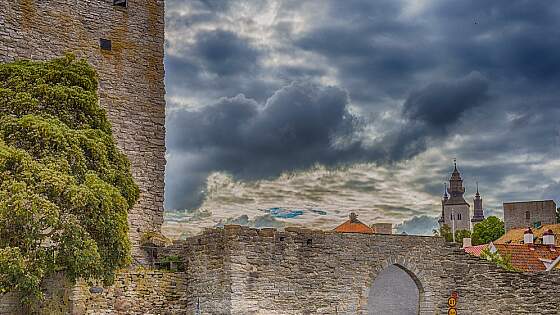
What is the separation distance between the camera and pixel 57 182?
15281mm

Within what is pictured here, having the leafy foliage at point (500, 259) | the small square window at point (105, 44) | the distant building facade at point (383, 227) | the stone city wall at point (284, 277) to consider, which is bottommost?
the stone city wall at point (284, 277)

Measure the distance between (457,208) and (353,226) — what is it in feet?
286

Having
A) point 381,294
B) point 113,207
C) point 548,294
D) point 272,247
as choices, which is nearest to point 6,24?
point 113,207

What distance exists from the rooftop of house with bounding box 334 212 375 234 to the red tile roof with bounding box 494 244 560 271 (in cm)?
493

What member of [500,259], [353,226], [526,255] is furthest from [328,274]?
[526,255]

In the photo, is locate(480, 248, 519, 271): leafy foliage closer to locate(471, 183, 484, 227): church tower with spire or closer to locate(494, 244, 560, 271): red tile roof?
locate(494, 244, 560, 271): red tile roof

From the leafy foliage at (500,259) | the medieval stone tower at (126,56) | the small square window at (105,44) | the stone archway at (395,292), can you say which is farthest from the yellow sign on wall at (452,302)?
the small square window at (105,44)

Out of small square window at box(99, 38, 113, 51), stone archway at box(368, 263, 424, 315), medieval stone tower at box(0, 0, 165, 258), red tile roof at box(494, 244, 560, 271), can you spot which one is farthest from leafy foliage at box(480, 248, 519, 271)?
small square window at box(99, 38, 113, 51)

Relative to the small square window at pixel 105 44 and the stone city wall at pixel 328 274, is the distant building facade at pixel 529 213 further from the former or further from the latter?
the small square window at pixel 105 44

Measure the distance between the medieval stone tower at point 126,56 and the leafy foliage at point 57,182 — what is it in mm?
2711

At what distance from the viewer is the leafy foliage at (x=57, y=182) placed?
14.9m

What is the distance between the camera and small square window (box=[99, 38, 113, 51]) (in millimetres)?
21188

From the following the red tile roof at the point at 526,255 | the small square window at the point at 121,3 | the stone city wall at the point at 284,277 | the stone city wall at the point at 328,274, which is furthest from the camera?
A: the red tile roof at the point at 526,255

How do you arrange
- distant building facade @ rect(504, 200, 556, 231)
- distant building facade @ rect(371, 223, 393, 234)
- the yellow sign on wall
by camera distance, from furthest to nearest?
distant building facade @ rect(504, 200, 556, 231), distant building facade @ rect(371, 223, 393, 234), the yellow sign on wall
